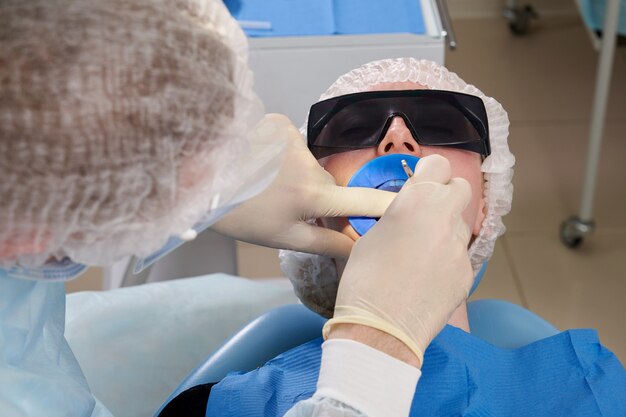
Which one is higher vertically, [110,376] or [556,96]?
[110,376]

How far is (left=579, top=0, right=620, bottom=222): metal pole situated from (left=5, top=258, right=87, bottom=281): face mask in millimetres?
1703

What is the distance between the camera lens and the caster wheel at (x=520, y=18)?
10.5 ft

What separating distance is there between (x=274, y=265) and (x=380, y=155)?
4.21ft

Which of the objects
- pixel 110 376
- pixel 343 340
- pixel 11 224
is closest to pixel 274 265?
pixel 110 376

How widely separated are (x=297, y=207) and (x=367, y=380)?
0.94ft

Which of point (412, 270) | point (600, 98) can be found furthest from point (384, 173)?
point (600, 98)

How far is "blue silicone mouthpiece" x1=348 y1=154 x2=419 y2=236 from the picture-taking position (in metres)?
1.23

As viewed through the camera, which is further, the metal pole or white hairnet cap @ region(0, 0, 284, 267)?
the metal pole

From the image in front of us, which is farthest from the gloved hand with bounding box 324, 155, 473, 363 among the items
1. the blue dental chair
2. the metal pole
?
the metal pole

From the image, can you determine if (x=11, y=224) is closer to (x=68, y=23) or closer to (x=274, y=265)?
(x=68, y=23)

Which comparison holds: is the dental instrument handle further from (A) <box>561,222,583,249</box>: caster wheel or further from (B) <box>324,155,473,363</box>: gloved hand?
(A) <box>561,222,583,249</box>: caster wheel

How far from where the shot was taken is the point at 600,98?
87.7 inches

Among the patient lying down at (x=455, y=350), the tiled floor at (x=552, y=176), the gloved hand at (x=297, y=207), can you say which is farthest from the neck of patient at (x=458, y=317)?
the tiled floor at (x=552, y=176)

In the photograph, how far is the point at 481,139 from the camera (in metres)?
1.32
